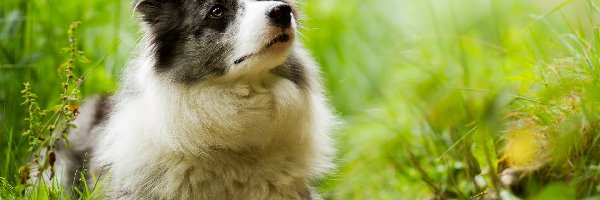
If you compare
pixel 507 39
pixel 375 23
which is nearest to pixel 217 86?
pixel 507 39

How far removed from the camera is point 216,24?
3432 millimetres

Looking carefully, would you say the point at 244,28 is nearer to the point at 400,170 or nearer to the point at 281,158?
the point at 281,158

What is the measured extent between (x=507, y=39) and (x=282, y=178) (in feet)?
6.48

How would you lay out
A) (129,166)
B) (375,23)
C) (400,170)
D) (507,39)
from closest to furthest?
1. (129,166)
2. (400,170)
3. (507,39)
4. (375,23)

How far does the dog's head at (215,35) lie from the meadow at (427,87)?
0.45 metres

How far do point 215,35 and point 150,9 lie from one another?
393mm

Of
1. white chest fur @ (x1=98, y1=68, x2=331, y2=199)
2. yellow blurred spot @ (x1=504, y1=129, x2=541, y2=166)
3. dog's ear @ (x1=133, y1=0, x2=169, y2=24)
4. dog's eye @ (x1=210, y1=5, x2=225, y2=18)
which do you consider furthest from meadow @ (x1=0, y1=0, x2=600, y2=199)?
dog's eye @ (x1=210, y1=5, x2=225, y2=18)

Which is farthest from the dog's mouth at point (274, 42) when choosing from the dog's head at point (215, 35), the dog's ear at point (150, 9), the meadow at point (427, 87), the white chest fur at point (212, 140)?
the meadow at point (427, 87)

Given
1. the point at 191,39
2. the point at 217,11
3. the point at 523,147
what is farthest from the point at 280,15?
the point at 523,147

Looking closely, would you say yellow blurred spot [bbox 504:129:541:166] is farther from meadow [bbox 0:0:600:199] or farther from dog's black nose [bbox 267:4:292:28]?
dog's black nose [bbox 267:4:292:28]

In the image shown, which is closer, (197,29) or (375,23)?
(197,29)

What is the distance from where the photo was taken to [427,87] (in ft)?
11.2

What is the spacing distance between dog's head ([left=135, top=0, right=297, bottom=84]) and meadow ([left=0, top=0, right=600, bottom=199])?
0.45m

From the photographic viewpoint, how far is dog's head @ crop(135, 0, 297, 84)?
3.25m
